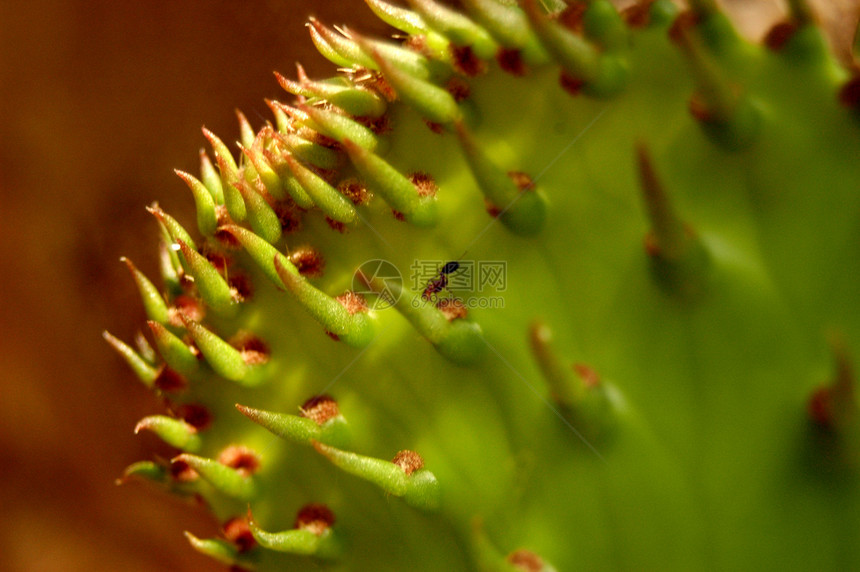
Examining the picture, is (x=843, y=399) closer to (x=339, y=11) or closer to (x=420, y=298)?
(x=420, y=298)

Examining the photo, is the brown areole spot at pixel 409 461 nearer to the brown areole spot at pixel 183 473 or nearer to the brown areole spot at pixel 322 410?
the brown areole spot at pixel 322 410

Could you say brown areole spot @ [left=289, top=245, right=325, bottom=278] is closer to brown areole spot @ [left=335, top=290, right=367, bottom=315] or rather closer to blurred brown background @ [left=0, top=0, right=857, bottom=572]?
brown areole spot @ [left=335, top=290, right=367, bottom=315]

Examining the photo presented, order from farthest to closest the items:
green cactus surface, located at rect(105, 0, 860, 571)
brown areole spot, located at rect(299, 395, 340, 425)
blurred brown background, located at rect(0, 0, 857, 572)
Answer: blurred brown background, located at rect(0, 0, 857, 572) < brown areole spot, located at rect(299, 395, 340, 425) < green cactus surface, located at rect(105, 0, 860, 571)

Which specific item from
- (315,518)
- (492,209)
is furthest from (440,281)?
(315,518)

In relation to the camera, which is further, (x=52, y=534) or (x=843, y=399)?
(x=52, y=534)

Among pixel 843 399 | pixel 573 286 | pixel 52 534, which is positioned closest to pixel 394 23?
pixel 573 286

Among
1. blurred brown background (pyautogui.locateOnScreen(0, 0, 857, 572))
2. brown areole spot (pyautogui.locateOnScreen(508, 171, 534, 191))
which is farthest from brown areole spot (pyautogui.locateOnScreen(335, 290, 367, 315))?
blurred brown background (pyautogui.locateOnScreen(0, 0, 857, 572))

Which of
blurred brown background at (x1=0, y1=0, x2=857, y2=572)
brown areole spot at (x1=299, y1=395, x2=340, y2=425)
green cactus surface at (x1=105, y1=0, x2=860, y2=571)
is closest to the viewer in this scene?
green cactus surface at (x1=105, y1=0, x2=860, y2=571)
